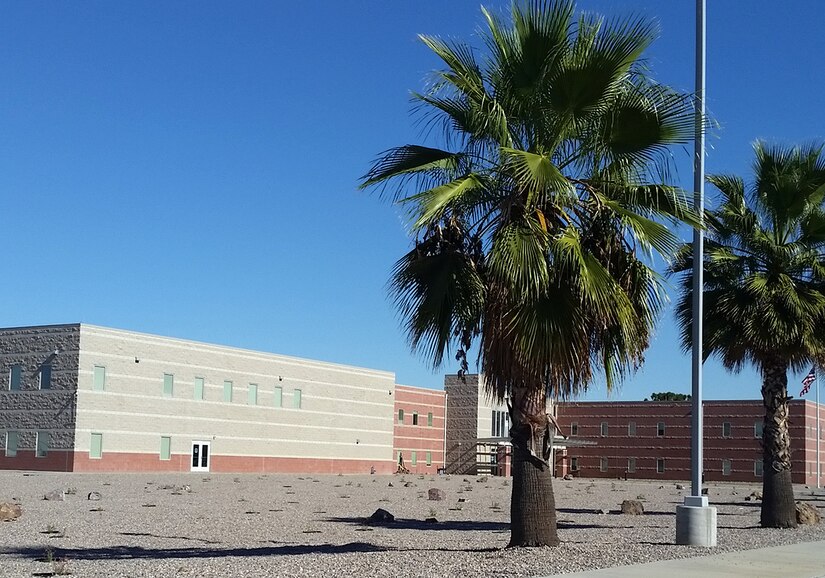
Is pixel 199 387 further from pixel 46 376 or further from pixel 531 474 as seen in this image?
pixel 531 474

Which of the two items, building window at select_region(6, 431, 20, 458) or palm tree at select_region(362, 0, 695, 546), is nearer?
palm tree at select_region(362, 0, 695, 546)

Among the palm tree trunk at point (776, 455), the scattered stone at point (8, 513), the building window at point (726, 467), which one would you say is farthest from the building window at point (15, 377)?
the building window at point (726, 467)

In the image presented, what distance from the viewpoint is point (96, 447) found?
188ft

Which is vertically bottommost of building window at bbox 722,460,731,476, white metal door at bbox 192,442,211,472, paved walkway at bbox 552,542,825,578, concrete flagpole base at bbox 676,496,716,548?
building window at bbox 722,460,731,476

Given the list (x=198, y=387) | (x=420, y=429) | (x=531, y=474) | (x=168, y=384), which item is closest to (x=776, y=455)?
(x=531, y=474)

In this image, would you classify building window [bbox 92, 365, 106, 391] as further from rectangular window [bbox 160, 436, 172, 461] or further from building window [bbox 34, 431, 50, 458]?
rectangular window [bbox 160, 436, 172, 461]

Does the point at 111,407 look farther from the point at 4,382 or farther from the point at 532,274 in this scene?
the point at 532,274

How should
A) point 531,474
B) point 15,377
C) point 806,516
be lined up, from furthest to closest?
point 15,377 → point 806,516 → point 531,474

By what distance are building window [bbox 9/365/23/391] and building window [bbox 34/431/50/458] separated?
3.26m

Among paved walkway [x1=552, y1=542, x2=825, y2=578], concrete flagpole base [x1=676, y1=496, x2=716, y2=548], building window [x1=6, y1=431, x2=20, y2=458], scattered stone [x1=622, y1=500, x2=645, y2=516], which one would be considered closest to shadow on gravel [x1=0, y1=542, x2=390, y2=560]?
paved walkway [x1=552, y1=542, x2=825, y2=578]

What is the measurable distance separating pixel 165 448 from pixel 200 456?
3.12 m

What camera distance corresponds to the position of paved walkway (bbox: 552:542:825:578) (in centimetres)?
1410

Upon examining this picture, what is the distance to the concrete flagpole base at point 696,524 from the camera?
18.2m

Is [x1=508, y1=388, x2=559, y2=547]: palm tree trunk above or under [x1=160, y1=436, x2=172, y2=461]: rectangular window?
above
